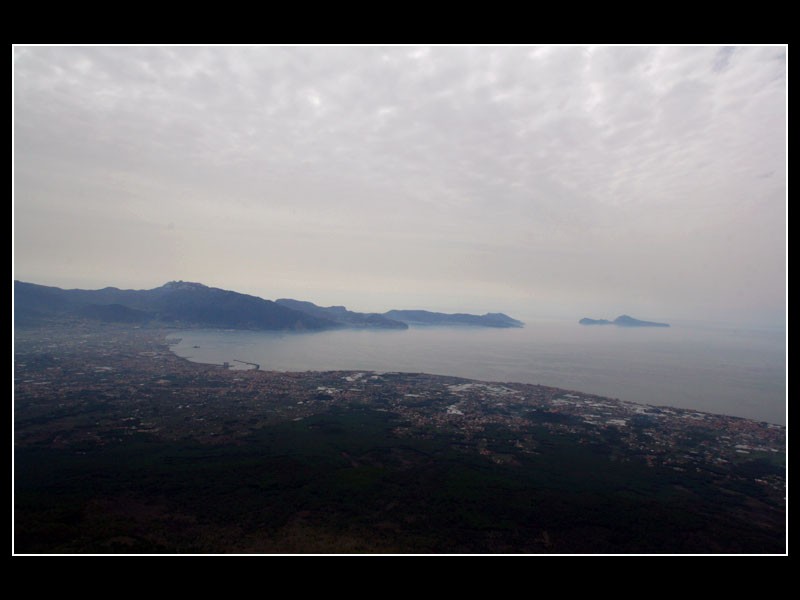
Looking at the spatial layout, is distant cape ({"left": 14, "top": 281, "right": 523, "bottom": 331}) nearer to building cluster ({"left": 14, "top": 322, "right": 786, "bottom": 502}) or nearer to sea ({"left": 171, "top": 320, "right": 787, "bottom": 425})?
sea ({"left": 171, "top": 320, "right": 787, "bottom": 425})

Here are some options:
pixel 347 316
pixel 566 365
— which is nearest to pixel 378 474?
pixel 566 365

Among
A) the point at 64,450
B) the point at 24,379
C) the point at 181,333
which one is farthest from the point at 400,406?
the point at 181,333

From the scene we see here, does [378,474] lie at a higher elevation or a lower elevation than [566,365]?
higher

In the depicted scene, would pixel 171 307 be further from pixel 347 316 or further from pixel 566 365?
pixel 566 365

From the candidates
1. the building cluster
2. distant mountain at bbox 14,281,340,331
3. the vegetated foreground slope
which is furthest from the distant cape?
the vegetated foreground slope
